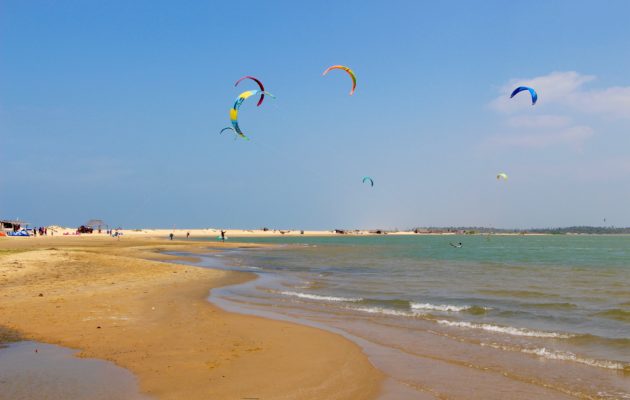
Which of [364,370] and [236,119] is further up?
[236,119]

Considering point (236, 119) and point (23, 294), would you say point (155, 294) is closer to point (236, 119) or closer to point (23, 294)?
point (23, 294)

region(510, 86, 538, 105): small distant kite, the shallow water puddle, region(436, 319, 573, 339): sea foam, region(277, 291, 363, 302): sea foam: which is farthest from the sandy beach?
region(510, 86, 538, 105): small distant kite

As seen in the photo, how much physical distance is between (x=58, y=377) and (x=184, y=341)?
266 centimetres

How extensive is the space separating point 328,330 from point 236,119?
25.0m

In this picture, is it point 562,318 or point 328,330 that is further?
point 562,318

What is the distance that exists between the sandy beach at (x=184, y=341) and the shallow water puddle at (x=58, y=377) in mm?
252

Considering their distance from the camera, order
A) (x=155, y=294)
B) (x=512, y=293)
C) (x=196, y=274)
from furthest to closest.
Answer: (x=196, y=274) → (x=512, y=293) → (x=155, y=294)

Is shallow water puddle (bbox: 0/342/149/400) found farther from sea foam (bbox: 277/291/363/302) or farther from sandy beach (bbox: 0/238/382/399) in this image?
sea foam (bbox: 277/291/363/302)

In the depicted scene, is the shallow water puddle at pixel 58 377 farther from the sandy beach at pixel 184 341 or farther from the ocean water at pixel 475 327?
the ocean water at pixel 475 327

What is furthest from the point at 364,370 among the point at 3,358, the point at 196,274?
the point at 196,274

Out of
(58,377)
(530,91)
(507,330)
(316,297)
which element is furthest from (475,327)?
(530,91)

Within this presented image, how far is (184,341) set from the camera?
888cm

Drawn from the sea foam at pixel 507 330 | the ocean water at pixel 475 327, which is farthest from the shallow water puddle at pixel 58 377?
the sea foam at pixel 507 330

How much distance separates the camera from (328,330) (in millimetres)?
10555
